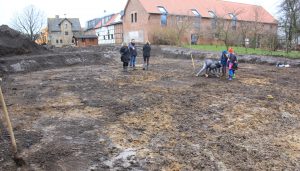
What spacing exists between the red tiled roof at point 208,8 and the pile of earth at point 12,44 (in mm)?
22538

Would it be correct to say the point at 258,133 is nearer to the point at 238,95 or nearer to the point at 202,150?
the point at 202,150

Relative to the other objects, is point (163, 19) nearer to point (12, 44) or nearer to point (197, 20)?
point (197, 20)

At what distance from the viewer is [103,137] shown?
7141mm

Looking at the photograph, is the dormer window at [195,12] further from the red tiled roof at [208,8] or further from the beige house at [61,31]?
the beige house at [61,31]

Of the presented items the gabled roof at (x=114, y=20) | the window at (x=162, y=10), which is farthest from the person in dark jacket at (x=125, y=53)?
the gabled roof at (x=114, y=20)

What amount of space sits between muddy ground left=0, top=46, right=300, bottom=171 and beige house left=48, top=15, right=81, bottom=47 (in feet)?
229

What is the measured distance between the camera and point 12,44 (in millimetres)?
24781

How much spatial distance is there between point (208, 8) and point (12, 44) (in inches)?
1379

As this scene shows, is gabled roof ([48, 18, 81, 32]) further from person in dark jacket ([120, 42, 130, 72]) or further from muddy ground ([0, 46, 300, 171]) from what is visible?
muddy ground ([0, 46, 300, 171])

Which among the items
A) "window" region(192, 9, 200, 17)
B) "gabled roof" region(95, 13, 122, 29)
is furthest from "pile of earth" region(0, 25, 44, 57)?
"gabled roof" region(95, 13, 122, 29)

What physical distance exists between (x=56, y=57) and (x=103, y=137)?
1777cm

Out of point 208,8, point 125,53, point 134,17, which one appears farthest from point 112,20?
point 125,53

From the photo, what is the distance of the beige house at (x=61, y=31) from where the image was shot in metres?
80.1

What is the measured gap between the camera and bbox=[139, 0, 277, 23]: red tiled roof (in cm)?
4691
